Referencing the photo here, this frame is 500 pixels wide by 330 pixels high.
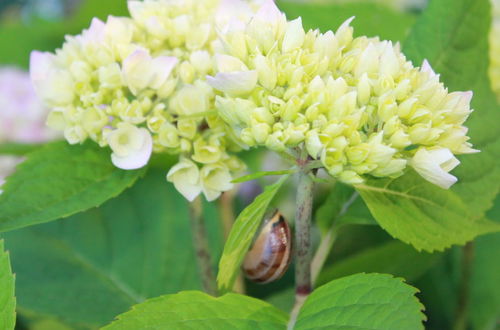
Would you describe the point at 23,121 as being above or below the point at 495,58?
below

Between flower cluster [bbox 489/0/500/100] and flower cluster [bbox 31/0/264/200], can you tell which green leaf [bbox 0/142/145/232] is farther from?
flower cluster [bbox 489/0/500/100]

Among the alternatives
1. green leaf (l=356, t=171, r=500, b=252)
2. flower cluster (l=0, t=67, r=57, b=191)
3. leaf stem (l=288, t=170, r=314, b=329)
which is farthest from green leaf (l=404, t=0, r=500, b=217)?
flower cluster (l=0, t=67, r=57, b=191)

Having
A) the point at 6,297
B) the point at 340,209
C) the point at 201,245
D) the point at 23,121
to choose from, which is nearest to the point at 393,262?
the point at 340,209

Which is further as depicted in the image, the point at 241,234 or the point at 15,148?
the point at 15,148

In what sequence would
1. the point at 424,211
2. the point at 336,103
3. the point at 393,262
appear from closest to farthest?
the point at 336,103 → the point at 424,211 → the point at 393,262

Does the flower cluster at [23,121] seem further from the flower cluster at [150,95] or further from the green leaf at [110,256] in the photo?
the flower cluster at [150,95]

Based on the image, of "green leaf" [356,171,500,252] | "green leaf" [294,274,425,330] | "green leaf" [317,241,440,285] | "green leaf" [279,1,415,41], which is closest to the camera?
"green leaf" [294,274,425,330]

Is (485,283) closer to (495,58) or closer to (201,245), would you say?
(495,58)
